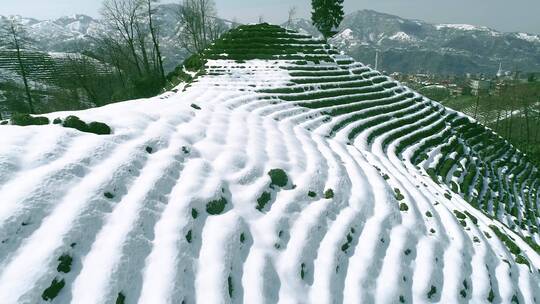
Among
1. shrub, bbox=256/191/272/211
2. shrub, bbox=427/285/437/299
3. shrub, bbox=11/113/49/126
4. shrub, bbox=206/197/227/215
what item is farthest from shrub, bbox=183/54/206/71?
shrub, bbox=427/285/437/299

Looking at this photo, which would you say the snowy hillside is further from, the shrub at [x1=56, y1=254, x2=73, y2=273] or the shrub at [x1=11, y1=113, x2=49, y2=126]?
the shrub at [x1=11, y1=113, x2=49, y2=126]

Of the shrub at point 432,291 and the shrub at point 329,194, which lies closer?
the shrub at point 432,291

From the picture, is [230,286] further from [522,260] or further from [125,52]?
[125,52]

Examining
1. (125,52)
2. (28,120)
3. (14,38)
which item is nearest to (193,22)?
(125,52)

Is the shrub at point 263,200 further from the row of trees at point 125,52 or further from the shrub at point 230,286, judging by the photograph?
the row of trees at point 125,52

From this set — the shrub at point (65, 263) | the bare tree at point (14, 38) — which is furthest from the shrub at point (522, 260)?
the bare tree at point (14, 38)

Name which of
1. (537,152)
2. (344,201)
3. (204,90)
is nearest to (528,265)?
(344,201)

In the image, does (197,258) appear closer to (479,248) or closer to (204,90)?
(479,248)
